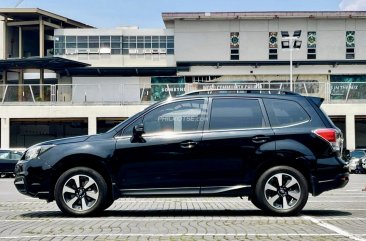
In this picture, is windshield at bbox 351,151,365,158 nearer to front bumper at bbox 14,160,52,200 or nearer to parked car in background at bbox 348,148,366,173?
parked car in background at bbox 348,148,366,173

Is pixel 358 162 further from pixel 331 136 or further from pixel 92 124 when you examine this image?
pixel 331 136

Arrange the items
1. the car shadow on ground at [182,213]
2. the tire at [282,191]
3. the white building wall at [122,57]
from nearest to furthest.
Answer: the tire at [282,191] → the car shadow on ground at [182,213] → the white building wall at [122,57]

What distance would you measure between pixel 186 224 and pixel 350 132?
142 ft

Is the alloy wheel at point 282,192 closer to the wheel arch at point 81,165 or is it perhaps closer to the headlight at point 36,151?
the wheel arch at point 81,165

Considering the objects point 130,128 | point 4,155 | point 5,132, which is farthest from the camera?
point 5,132

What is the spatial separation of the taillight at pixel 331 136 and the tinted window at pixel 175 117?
1734 mm

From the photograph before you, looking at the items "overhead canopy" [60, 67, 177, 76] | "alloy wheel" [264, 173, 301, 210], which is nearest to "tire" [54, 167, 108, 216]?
"alloy wheel" [264, 173, 301, 210]

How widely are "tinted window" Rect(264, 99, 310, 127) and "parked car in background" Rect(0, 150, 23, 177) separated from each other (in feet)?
85.4

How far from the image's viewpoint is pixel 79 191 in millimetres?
9805

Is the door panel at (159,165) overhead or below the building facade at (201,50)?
below

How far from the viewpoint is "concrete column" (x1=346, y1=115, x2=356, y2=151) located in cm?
4894

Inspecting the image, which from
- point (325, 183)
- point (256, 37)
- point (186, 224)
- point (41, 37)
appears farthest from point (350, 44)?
point (186, 224)

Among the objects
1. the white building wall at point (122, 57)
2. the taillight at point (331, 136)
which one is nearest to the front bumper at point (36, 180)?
the taillight at point (331, 136)

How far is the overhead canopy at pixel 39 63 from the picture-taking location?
59.2 meters
